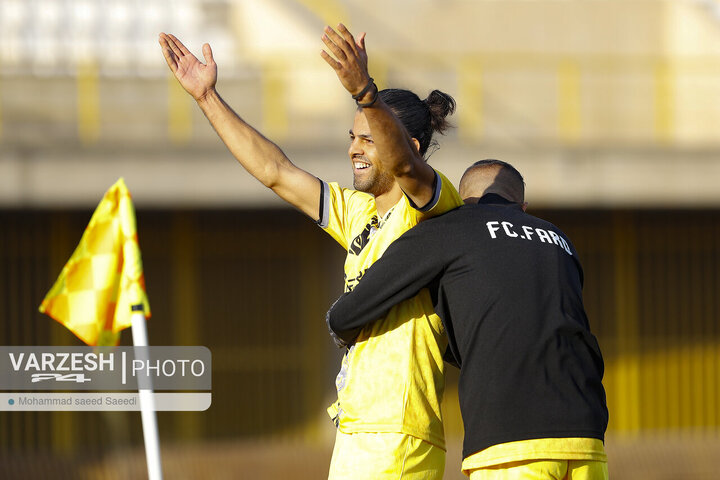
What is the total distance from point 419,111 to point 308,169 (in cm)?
800

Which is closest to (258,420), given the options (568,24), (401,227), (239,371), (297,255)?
(239,371)

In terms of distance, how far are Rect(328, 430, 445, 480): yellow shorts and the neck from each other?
0.75m

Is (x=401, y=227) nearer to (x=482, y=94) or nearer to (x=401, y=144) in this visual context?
(x=401, y=144)

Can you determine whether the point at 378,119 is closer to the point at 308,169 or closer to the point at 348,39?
the point at 348,39

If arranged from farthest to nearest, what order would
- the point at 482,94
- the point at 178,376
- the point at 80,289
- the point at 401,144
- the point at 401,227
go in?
the point at 482,94 → the point at 178,376 → the point at 80,289 → the point at 401,227 → the point at 401,144

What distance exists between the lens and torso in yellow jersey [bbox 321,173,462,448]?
137 inches

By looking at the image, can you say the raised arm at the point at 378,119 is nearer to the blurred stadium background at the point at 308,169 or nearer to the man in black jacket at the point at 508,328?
the man in black jacket at the point at 508,328

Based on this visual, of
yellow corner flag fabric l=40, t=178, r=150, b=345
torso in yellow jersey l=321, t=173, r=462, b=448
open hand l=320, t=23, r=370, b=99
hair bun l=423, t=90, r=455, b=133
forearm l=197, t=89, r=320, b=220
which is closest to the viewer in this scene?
open hand l=320, t=23, r=370, b=99

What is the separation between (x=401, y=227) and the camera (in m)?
3.59

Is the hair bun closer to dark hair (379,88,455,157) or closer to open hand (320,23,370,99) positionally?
dark hair (379,88,455,157)

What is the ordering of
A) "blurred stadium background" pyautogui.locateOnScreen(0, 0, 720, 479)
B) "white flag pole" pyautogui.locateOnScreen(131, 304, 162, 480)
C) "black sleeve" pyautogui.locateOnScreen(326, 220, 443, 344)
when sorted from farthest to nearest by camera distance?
"blurred stadium background" pyautogui.locateOnScreen(0, 0, 720, 479) → "white flag pole" pyautogui.locateOnScreen(131, 304, 162, 480) → "black sleeve" pyautogui.locateOnScreen(326, 220, 443, 344)

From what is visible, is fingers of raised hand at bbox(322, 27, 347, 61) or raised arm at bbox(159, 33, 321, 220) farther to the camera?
raised arm at bbox(159, 33, 321, 220)

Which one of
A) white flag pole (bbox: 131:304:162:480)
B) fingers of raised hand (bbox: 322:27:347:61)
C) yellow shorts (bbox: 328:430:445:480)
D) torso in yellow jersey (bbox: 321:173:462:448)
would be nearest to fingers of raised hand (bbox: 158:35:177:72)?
torso in yellow jersey (bbox: 321:173:462:448)

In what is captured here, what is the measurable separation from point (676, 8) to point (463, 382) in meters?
14.8
